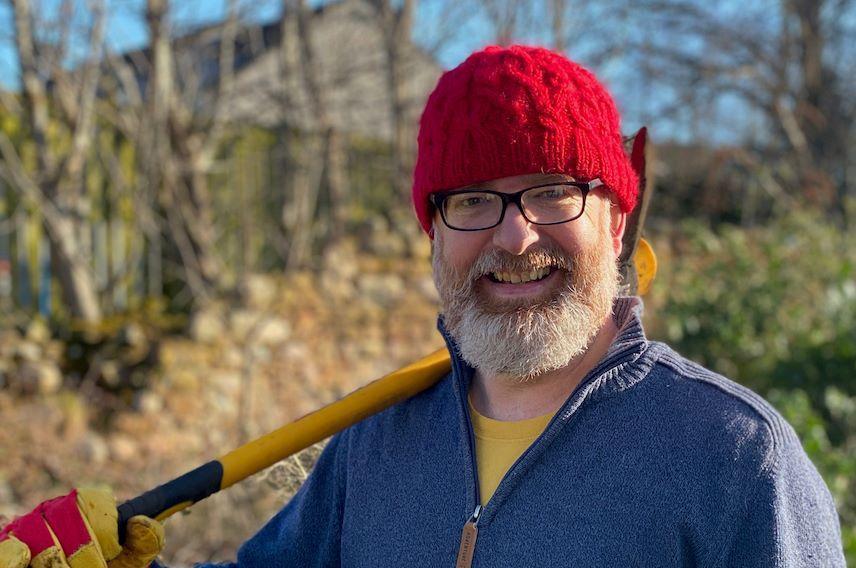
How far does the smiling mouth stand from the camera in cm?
174

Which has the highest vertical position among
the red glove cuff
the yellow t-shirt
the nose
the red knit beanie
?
the red knit beanie

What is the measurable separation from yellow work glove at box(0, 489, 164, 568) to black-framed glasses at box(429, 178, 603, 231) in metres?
0.91

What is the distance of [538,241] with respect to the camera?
5.65ft

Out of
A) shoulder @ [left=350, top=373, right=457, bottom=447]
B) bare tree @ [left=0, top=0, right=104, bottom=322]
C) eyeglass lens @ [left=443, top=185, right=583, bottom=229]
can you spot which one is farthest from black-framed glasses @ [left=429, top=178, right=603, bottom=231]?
bare tree @ [left=0, top=0, right=104, bottom=322]

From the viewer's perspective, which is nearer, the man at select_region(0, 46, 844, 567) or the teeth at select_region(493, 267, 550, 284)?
the man at select_region(0, 46, 844, 567)

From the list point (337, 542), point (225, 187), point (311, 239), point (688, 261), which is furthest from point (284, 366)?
point (337, 542)

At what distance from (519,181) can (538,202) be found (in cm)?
6

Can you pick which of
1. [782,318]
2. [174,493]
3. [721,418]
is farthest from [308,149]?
[721,418]

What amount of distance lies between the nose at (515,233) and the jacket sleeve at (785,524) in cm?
58

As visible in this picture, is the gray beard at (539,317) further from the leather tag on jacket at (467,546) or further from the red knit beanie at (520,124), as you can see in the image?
the leather tag on jacket at (467,546)

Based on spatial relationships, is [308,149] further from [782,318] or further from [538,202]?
[538,202]

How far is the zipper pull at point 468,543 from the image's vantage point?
1.59 metres

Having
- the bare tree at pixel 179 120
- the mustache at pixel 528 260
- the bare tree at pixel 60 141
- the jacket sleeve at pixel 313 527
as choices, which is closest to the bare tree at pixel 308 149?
the bare tree at pixel 179 120

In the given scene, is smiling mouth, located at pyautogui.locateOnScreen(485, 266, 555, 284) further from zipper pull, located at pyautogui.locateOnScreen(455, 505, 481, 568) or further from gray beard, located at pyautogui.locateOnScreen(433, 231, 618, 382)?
zipper pull, located at pyautogui.locateOnScreen(455, 505, 481, 568)
